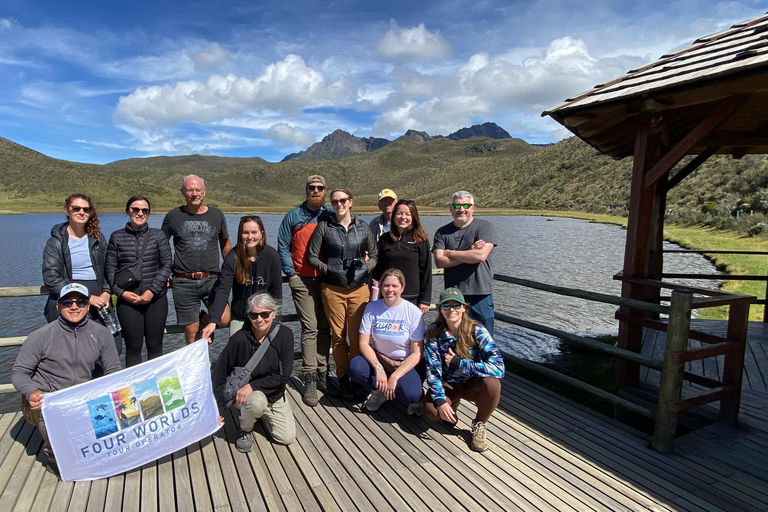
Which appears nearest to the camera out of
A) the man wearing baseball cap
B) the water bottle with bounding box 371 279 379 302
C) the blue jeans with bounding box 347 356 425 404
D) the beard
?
the blue jeans with bounding box 347 356 425 404

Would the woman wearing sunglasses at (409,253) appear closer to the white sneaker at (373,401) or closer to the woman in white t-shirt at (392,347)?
the woman in white t-shirt at (392,347)

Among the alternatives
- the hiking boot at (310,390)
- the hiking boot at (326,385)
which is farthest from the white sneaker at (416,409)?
the hiking boot at (310,390)

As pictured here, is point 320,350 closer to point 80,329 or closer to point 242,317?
point 242,317

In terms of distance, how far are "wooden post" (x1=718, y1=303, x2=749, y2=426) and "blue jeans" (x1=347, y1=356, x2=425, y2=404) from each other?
257 cm

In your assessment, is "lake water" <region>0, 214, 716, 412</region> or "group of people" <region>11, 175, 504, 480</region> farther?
"lake water" <region>0, 214, 716, 412</region>

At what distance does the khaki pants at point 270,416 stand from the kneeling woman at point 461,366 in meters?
1.11

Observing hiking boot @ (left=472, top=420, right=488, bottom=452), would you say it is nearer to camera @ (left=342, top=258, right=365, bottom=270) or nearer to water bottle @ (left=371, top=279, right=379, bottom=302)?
water bottle @ (left=371, top=279, right=379, bottom=302)

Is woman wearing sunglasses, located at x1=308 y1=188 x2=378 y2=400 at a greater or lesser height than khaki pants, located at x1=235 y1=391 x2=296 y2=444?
greater

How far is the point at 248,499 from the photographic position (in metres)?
2.98

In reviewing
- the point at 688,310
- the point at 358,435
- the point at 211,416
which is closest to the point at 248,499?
Result: the point at 211,416

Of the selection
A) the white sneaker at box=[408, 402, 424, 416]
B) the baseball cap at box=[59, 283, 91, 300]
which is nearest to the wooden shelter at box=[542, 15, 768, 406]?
the white sneaker at box=[408, 402, 424, 416]

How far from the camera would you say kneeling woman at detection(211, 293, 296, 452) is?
139 inches

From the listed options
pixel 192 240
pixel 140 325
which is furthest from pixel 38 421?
pixel 192 240

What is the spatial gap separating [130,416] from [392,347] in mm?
2001
